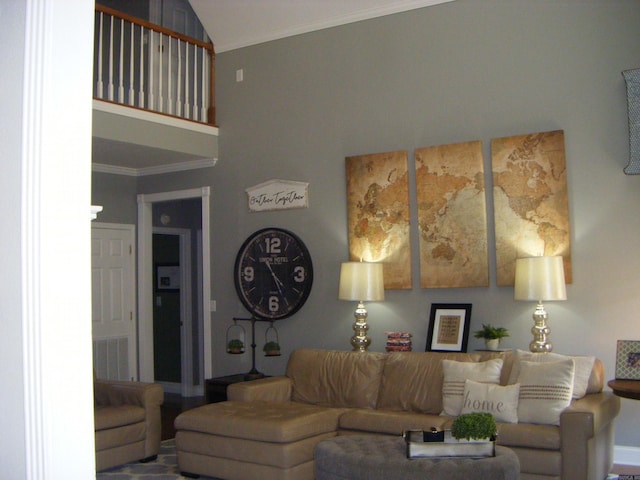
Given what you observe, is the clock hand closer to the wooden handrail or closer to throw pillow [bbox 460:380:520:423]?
the wooden handrail

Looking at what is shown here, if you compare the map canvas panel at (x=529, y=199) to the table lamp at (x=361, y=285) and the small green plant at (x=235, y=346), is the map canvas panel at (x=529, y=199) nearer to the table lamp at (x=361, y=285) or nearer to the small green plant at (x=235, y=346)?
the table lamp at (x=361, y=285)

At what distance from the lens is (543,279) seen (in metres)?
5.26

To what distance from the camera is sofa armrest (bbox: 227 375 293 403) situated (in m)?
5.62

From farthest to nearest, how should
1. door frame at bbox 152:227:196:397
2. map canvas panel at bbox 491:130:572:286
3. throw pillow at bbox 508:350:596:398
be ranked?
1. door frame at bbox 152:227:196:397
2. map canvas panel at bbox 491:130:572:286
3. throw pillow at bbox 508:350:596:398

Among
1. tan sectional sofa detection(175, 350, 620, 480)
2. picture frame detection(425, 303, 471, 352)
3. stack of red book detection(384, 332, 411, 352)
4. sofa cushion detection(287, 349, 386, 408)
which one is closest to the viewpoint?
tan sectional sofa detection(175, 350, 620, 480)

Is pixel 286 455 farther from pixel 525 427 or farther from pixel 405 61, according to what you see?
pixel 405 61

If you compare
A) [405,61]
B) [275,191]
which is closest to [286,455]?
[275,191]

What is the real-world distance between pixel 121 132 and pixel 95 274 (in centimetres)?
194

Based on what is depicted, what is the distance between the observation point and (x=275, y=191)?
279 inches

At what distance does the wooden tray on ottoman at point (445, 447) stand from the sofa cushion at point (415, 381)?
1406 mm

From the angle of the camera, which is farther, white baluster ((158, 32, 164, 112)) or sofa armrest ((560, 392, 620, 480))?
→ white baluster ((158, 32, 164, 112))

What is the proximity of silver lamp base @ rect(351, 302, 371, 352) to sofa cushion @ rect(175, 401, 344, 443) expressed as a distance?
0.90 metres

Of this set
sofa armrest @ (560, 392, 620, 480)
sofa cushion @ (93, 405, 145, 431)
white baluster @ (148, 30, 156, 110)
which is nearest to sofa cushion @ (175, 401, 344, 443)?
sofa cushion @ (93, 405, 145, 431)

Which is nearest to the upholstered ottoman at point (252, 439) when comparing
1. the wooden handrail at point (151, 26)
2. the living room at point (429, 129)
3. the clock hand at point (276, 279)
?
the living room at point (429, 129)
